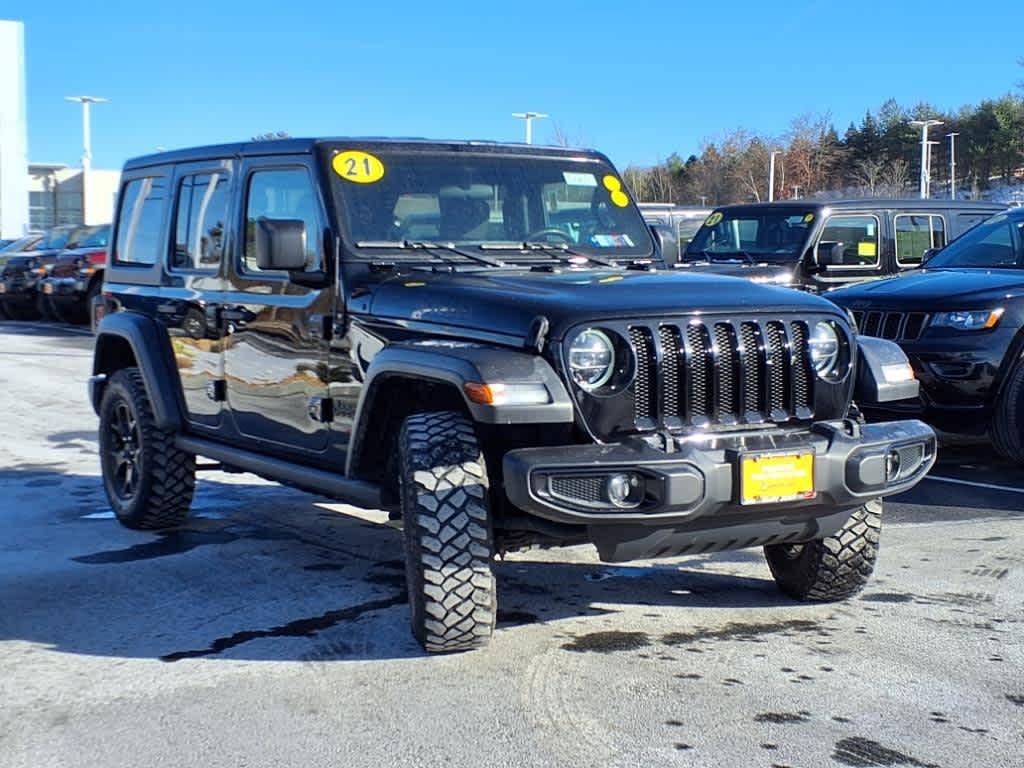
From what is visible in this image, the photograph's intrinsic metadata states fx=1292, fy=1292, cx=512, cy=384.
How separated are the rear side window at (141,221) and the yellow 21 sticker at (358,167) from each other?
64.3 inches

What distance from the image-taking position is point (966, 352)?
25.3ft

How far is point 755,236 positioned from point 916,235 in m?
1.56

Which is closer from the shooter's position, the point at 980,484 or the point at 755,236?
the point at 980,484

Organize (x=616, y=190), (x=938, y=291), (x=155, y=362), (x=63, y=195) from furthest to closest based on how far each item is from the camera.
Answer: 1. (x=63, y=195)
2. (x=938, y=291)
3. (x=155, y=362)
4. (x=616, y=190)

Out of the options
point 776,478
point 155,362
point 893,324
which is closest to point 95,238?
point 155,362

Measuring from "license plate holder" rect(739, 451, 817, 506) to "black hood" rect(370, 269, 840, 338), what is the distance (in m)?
0.57

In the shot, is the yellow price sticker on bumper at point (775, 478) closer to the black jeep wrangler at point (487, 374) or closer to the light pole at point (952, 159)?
the black jeep wrangler at point (487, 374)

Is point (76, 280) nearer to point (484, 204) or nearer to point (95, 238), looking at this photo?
point (95, 238)

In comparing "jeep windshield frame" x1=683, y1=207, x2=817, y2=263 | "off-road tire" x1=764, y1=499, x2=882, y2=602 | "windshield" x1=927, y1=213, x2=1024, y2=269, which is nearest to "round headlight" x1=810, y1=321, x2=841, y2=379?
"off-road tire" x1=764, y1=499, x2=882, y2=602

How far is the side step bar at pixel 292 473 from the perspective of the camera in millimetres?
5016

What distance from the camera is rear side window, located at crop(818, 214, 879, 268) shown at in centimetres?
1212

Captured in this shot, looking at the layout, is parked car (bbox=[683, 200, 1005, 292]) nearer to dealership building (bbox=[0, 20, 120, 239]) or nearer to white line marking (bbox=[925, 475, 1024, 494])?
white line marking (bbox=[925, 475, 1024, 494])

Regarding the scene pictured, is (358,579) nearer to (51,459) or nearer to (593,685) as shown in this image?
(593,685)

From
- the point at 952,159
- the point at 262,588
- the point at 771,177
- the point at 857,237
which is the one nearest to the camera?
the point at 262,588
